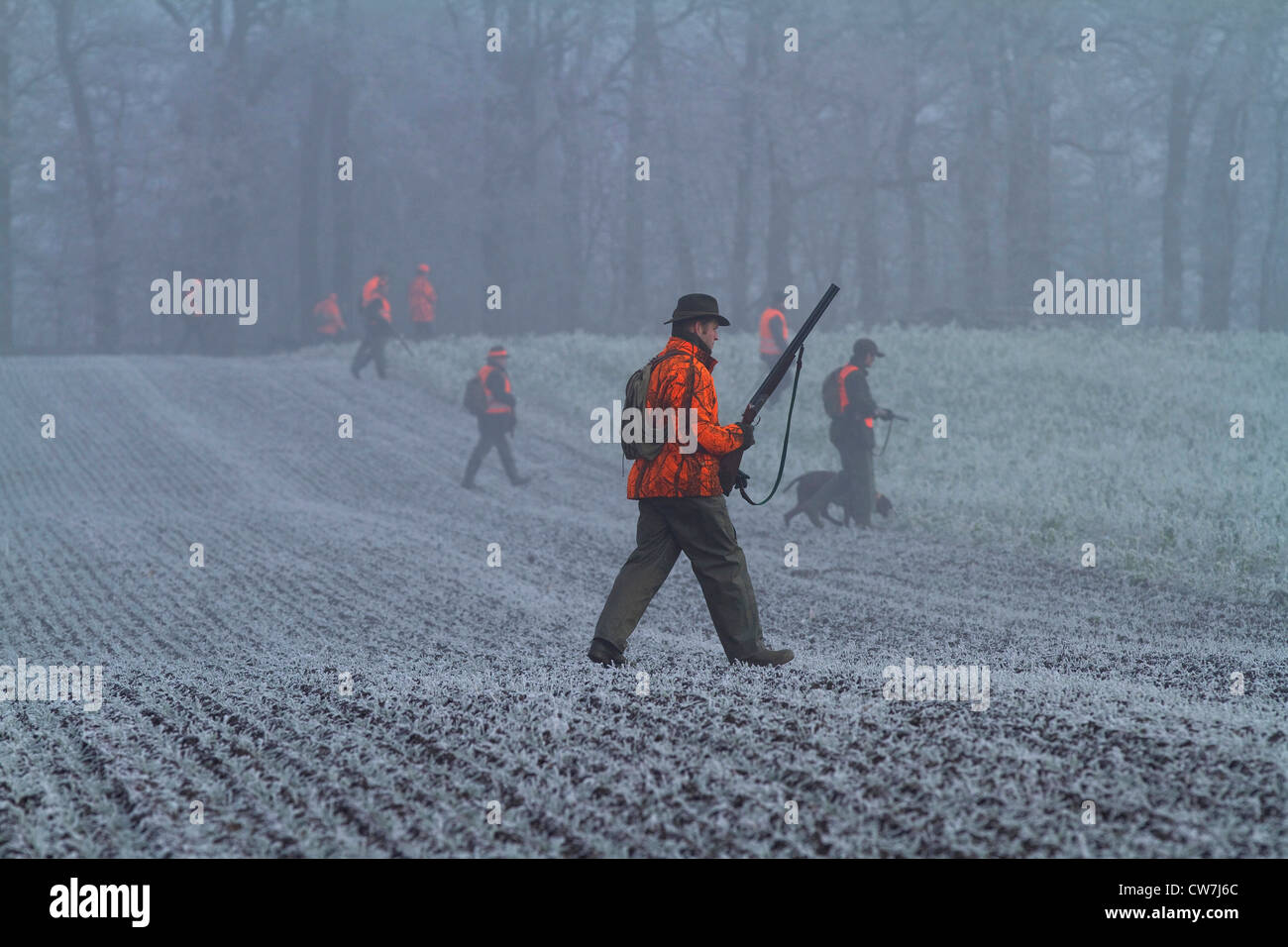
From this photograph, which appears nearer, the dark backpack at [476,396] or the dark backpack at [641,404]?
the dark backpack at [641,404]

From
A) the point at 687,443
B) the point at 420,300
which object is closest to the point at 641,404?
the point at 687,443

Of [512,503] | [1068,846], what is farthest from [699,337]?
[512,503]

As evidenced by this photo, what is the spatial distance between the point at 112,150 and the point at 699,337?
143 feet

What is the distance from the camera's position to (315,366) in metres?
29.4

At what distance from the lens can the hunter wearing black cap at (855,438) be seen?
15.0 meters

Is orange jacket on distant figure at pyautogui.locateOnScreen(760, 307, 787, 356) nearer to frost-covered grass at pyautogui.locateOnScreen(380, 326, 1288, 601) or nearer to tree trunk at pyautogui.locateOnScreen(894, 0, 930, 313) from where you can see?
frost-covered grass at pyautogui.locateOnScreen(380, 326, 1288, 601)

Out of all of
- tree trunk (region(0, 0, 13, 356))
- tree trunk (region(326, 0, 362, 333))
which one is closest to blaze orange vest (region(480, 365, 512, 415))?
tree trunk (region(326, 0, 362, 333))

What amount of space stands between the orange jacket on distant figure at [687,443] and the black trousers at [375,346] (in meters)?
18.9

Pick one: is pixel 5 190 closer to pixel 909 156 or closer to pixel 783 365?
pixel 909 156

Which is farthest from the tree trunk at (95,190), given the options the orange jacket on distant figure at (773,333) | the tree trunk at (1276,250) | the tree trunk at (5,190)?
the tree trunk at (1276,250)

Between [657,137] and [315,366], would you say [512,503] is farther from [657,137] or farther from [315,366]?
[657,137]

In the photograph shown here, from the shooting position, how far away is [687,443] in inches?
281

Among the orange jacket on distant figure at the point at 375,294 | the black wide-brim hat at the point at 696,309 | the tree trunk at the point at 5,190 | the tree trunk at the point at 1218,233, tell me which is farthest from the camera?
the tree trunk at the point at 5,190

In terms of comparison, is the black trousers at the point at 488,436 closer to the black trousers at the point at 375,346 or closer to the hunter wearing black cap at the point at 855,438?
the hunter wearing black cap at the point at 855,438
